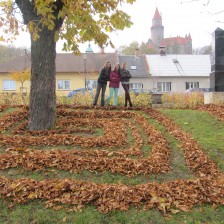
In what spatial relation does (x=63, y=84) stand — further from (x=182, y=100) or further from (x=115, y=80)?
(x=115, y=80)

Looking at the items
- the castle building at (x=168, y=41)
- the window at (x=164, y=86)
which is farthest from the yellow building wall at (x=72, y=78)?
the castle building at (x=168, y=41)

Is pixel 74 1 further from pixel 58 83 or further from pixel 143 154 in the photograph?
pixel 58 83

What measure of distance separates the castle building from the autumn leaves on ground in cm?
9224

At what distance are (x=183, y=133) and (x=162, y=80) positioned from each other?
117ft

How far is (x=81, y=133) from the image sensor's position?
7840mm

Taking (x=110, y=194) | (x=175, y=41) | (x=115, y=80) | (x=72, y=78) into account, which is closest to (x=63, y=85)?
(x=72, y=78)

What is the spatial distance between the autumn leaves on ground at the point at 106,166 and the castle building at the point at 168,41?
92236 mm

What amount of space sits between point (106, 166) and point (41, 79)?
11.6 ft

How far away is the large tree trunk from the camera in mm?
7914

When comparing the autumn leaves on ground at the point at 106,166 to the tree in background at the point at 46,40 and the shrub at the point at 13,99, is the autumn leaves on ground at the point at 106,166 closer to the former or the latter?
the tree in background at the point at 46,40

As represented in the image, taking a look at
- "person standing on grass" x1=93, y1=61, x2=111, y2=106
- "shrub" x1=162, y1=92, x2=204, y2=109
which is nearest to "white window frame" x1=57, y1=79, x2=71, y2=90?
"shrub" x1=162, y1=92, x2=204, y2=109

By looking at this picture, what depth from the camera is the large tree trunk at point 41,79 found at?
791 cm

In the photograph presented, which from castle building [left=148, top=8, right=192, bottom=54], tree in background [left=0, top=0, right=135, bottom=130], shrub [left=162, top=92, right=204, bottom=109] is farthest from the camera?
castle building [left=148, top=8, right=192, bottom=54]

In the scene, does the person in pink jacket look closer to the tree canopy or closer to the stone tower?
the tree canopy
